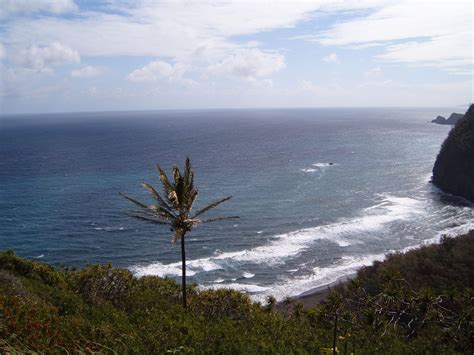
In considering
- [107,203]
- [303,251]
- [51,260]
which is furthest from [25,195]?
[303,251]

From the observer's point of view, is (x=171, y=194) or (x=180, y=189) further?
(x=180, y=189)

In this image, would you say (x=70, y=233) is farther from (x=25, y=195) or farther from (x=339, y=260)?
(x=339, y=260)

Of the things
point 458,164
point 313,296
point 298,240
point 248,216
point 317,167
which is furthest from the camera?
point 317,167

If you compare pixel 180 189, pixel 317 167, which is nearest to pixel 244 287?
pixel 180 189

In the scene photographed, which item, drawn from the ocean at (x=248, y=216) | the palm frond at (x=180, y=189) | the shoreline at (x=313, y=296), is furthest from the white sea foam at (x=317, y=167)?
the palm frond at (x=180, y=189)

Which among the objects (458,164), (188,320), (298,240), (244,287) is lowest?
(244,287)

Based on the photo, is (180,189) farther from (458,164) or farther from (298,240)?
(458,164)
